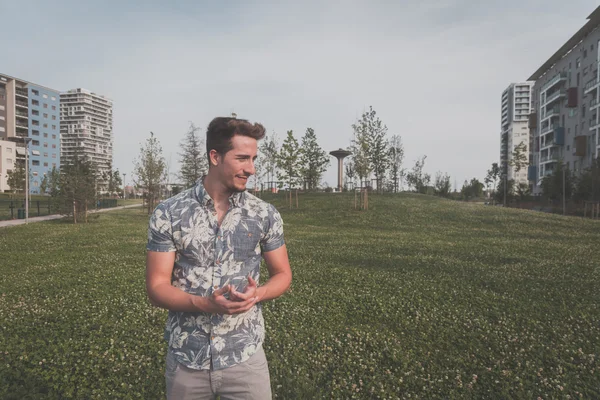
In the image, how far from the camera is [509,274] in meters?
12.4

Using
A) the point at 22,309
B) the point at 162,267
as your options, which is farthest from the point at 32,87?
the point at 162,267

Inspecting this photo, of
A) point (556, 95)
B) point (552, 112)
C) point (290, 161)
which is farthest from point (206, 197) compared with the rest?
point (552, 112)

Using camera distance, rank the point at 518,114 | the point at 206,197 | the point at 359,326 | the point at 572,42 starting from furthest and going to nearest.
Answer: the point at 518,114, the point at 572,42, the point at 359,326, the point at 206,197

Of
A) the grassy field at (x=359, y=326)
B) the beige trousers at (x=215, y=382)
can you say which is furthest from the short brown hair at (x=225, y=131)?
the grassy field at (x=359, y=326)

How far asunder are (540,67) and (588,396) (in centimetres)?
9597

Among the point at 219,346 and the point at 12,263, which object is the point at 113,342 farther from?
the point at 12,263

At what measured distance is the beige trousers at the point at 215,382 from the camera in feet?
8.17

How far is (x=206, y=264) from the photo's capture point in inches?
100.0

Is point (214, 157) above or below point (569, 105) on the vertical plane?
below

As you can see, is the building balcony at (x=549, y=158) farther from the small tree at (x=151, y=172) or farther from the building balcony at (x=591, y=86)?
the small tree at (x=151, y=172)

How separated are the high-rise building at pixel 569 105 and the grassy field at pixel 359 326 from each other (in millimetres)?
55348

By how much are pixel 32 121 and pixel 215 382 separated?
139m

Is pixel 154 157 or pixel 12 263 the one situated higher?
pixel 154 157

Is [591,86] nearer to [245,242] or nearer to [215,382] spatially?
[245,242]
